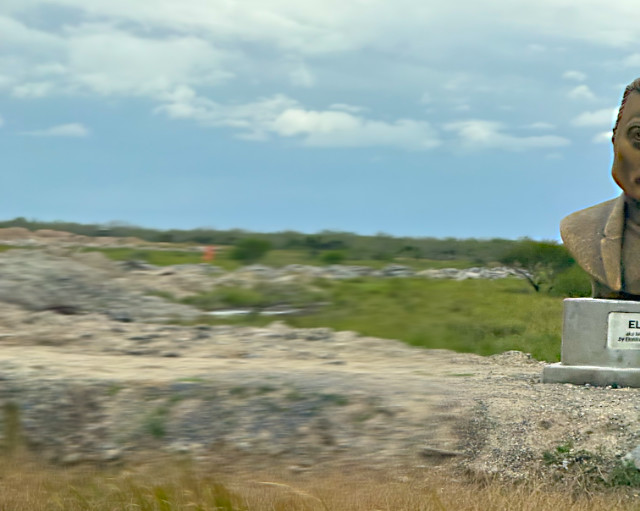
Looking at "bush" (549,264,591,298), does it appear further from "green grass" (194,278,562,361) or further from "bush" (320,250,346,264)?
"bush" (320,250,346,264)

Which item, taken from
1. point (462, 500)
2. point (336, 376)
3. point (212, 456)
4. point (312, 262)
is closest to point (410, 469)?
point (462, 500)

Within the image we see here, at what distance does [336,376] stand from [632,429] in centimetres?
317

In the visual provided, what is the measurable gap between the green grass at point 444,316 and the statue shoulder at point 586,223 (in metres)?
3.36

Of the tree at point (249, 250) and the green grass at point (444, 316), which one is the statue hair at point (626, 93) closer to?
the green grass at point (444, 316)

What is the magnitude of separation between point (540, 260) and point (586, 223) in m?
17.0

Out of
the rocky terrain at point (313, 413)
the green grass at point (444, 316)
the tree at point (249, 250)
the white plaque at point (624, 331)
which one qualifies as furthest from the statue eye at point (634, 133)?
the tree at point (249, 250)

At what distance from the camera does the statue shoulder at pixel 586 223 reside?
27.8ft

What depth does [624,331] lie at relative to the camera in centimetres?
809

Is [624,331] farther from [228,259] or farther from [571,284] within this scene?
[228,259]

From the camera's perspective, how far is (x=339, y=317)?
54.4 ft

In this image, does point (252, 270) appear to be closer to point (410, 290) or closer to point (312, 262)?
point (410, 290)

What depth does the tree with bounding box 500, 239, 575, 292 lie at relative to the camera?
24641 millimetres

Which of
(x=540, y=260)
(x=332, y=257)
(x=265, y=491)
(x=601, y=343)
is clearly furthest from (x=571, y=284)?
(x=265, y=491)

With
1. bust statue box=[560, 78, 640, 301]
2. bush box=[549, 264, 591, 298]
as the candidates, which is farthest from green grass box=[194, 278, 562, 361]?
bust statue box=[560, 78, 640, 301]
